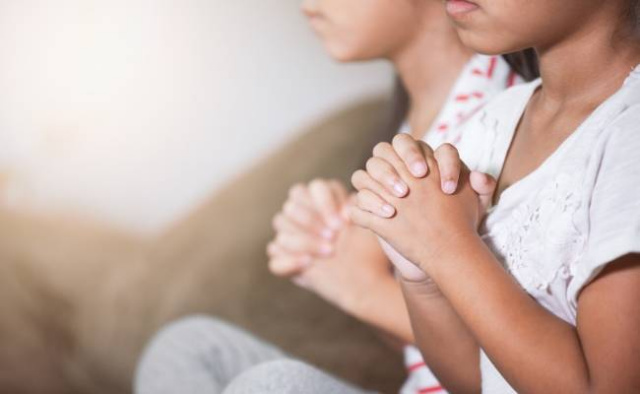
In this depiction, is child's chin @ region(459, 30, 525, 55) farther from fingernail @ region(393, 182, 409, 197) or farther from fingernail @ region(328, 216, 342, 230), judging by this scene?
fingernail @ region(328, 216, 342, 230)

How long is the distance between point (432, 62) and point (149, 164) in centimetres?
83

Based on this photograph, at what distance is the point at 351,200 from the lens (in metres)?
0.93

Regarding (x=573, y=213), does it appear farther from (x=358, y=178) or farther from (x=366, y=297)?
(x=366, y=297)

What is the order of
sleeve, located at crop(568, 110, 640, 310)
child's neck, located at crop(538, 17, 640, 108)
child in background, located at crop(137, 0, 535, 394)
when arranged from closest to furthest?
sleeve, located at crop(568, 110, 640, 310) → child's neck, located at crop(538, 17, 640, 108) → child in background, located at crop(137, 0, 535, 394)

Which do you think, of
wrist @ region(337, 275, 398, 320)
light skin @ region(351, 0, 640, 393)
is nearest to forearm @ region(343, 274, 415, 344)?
wrist @ region(337, 275, 398, 320)

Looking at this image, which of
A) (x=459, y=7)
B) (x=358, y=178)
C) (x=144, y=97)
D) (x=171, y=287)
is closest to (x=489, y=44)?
(x=459, y=7)

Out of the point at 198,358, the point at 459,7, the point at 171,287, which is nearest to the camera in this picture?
the point at 459,7

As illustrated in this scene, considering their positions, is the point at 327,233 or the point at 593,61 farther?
the point at 327,233

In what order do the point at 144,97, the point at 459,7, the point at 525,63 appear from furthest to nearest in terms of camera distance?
the point at 144,97
the point at 525,63
the point at 459,7

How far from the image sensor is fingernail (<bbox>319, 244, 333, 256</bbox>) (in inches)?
37.4

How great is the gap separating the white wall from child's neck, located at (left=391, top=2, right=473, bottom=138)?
0.73 metres

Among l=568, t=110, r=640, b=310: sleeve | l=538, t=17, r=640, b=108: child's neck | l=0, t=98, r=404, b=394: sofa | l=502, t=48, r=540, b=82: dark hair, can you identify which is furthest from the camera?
l=0, t=98, r=404, b=394: sofa

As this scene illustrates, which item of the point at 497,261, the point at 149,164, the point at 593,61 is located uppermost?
the point at 593,61

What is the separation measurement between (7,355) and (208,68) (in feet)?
2.08
